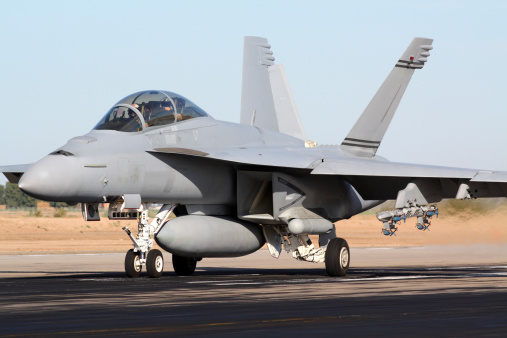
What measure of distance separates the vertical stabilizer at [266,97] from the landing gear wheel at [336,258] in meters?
7.00

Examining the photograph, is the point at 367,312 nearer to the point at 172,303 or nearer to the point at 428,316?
the point at 428,316

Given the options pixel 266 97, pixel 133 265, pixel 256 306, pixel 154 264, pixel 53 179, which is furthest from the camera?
pixel 266 97

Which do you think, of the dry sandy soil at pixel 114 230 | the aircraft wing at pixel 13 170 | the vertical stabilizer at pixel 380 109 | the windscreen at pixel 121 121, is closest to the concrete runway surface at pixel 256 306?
the aircraft wing at pixel 13 170

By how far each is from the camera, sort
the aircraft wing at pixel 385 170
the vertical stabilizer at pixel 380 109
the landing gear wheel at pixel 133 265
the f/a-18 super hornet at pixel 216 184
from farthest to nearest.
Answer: the vertical stabilizer at pixel 380 109 → the aircraft wing at pixel 385 170 → the landing gear wheel at pixel 133 265 → the f/a-18 super hornet at pixel 216 184

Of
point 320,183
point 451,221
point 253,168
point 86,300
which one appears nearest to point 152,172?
point 253,168

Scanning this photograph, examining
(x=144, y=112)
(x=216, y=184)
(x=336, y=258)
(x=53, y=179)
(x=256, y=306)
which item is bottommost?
(x=256, y=306)

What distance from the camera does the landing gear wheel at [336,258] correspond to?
17.0 m

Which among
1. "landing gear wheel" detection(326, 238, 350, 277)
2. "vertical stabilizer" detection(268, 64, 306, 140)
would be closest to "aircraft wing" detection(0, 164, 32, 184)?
"landing gear wheel" detection(326, 238, 350, 277)

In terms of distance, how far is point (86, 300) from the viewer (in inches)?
441

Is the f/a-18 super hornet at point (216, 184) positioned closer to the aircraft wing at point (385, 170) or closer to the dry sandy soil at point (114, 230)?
the aircraft wing at point (385, 170)

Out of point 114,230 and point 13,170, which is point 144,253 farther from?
point 114,230

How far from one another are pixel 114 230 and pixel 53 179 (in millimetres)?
43291


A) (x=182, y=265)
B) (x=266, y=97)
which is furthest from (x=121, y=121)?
(x=266, y=97)

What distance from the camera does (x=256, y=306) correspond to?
33.5ft
